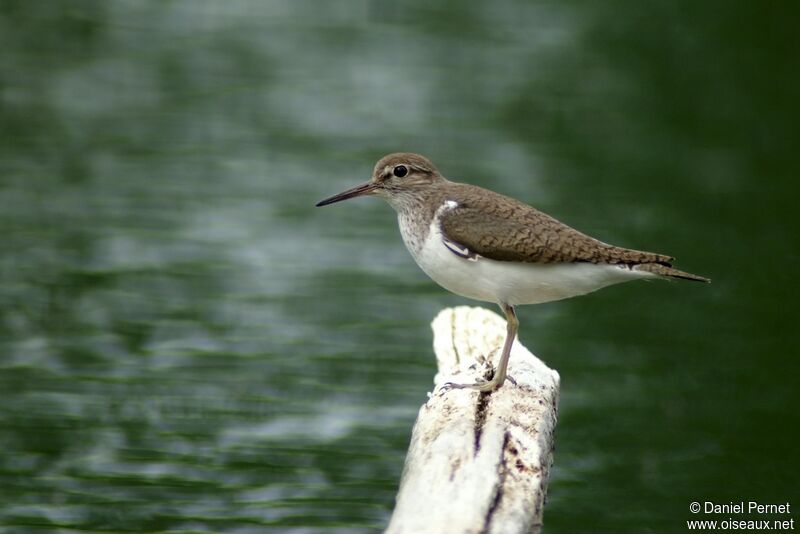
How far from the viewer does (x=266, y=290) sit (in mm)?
14789

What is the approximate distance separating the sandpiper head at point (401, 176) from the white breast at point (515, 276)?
87 cm

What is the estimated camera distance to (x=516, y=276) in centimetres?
872

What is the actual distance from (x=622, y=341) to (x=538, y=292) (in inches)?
204

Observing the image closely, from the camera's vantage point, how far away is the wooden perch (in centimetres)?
648

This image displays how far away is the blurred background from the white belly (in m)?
2.99

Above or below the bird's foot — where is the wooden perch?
below

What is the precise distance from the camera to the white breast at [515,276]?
28.4ft

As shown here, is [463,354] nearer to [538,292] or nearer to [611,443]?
[538,292]

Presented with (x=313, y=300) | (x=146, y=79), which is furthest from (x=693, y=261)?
(x=146, y=79)

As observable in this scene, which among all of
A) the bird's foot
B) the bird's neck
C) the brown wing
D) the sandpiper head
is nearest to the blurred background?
the bird's neck

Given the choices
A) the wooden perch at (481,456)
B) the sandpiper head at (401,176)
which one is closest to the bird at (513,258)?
the wooden perch at (481,456)

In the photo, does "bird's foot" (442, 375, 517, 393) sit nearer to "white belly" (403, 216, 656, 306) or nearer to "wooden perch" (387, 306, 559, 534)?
"wooden perch" (387, 306, 559, 534)

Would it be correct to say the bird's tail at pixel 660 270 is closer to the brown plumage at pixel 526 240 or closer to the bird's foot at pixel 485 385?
the brown plumage at pixel 526 240

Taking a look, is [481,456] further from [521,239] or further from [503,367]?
[521,239]
